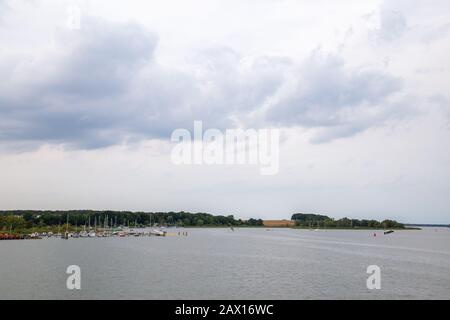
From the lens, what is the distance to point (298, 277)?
223 ft

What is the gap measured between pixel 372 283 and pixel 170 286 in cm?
2653
